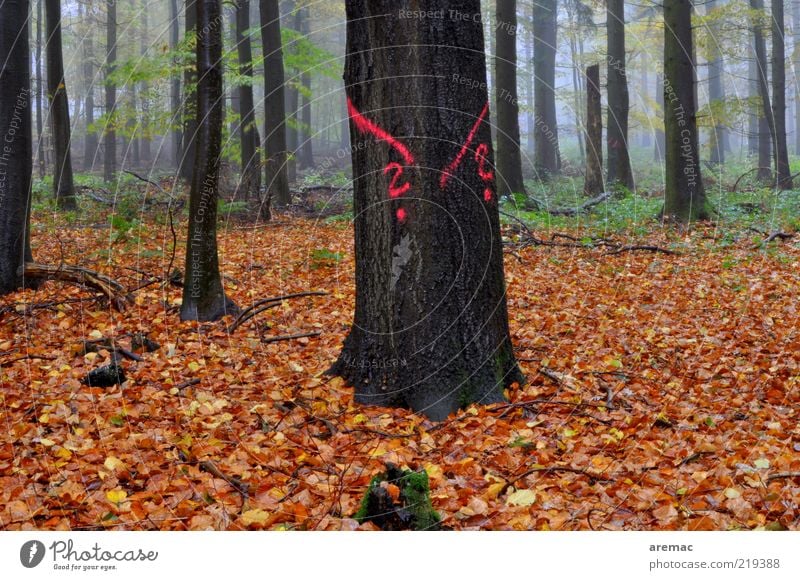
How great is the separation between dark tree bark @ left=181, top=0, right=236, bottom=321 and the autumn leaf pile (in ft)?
1.27

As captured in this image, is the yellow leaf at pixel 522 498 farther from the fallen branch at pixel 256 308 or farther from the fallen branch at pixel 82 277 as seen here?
the fallen branch at pixel 82 277

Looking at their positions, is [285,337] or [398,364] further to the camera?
[285,337]

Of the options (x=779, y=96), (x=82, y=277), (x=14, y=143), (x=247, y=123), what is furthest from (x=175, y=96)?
(x=779, y=96)

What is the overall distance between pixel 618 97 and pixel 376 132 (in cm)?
1359

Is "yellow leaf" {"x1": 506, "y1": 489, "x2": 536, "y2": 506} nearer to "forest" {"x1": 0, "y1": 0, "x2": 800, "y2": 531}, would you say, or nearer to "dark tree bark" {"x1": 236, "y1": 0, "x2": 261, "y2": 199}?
"forest" {"x1": 0, "y1": 0, "x2": 800, "y2": 531}

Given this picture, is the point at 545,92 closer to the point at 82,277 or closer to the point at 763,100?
the point at 763,100

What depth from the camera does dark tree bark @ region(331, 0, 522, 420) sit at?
4.70 metres

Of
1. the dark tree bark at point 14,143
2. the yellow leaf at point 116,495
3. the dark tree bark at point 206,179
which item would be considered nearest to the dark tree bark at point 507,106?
the dark tree bark at point 206,179

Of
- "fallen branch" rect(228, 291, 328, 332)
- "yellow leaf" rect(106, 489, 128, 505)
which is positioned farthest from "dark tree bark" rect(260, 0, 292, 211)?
"yellow leaf" rect(106, 489, 128, 505)

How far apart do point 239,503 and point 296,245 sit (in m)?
8.31

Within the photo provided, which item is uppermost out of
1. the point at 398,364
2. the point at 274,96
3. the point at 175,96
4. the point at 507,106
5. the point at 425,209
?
the point at 175,96

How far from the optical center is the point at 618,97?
1678cm

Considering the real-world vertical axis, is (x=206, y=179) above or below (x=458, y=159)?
above

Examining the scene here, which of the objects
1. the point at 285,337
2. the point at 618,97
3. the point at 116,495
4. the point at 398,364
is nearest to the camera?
the point at 116,495
